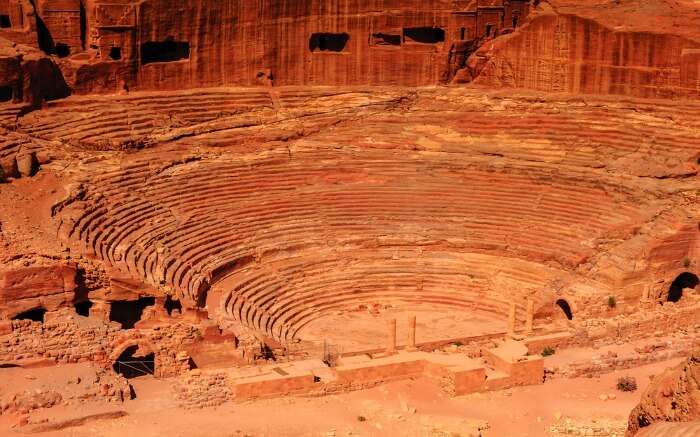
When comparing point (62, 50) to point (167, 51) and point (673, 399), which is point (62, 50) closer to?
point (167, 51)

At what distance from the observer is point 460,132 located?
2766cm

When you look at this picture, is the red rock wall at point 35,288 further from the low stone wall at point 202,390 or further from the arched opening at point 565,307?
the arched opening at point 565,307

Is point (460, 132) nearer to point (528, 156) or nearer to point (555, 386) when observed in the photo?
point (528, 156)

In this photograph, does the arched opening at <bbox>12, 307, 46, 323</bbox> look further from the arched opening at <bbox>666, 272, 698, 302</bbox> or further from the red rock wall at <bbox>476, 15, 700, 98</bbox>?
the red rock wall at <bbox>476, 15, 700, 98</bbox>

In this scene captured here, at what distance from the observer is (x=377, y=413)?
658 inches

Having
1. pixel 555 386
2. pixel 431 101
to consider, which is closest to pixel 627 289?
pixel 555 386

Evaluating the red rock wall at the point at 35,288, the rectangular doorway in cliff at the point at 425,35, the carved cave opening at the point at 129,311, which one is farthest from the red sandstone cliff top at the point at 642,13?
the red rock wall at the point at 35,288

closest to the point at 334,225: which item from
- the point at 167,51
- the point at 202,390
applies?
the point at 167,51

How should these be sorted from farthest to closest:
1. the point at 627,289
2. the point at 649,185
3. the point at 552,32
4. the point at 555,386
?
the point at 552,32, the point at 649,185, the point at 627,289, the point at 555,386

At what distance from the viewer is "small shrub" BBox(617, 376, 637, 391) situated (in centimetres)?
1825

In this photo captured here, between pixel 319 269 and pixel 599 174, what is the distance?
7452 mm

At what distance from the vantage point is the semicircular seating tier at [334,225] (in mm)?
22172

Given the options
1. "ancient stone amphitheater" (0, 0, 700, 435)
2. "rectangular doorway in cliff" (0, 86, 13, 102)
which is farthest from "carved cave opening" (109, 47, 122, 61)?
"rectangular doorway in cliff" (0, 86, 13, 102)

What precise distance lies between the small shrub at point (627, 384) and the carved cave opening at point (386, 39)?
1404 cm
